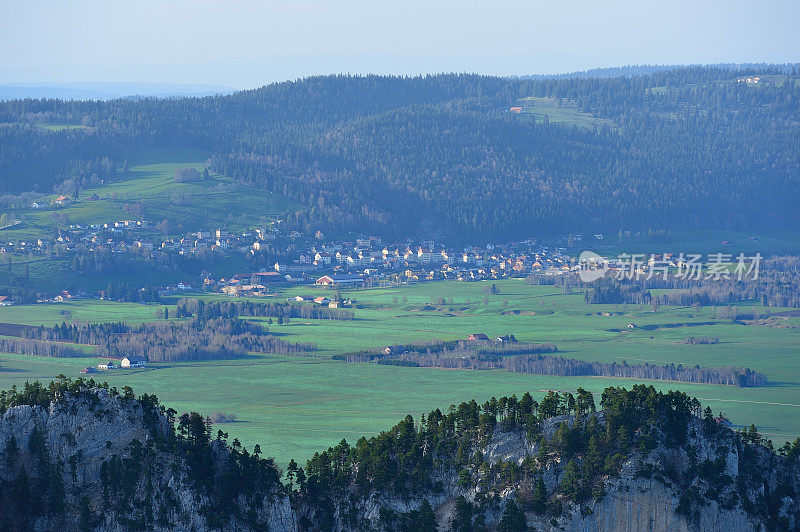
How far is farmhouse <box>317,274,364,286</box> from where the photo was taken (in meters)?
147

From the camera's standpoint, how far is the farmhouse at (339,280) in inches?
5782

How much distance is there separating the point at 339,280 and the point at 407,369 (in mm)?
55329

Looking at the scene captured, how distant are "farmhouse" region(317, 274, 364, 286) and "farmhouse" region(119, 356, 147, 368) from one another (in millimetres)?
52999

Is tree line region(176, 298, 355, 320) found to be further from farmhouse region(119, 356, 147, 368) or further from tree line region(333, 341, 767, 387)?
tree line region(333, 341, 767, 387)

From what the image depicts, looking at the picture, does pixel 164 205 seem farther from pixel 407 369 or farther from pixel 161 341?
pixel 407 369

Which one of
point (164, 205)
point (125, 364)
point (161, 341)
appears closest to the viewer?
point (125, 364)

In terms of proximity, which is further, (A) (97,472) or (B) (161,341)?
(B) (161,341)

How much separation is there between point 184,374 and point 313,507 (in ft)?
162

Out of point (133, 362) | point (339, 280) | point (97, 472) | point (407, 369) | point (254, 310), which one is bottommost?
point (339, 280)

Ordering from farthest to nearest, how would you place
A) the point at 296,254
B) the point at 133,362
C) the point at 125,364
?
the point at 296,254 → the point at 133,362 → the point at 125,364

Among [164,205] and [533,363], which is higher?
[164,205]

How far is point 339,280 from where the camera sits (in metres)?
149

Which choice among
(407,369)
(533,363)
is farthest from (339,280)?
(533,363)

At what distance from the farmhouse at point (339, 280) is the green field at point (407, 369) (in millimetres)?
6627
